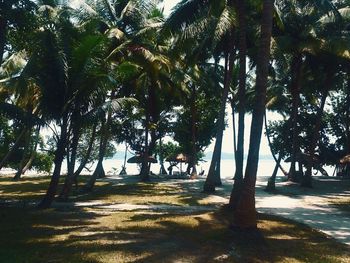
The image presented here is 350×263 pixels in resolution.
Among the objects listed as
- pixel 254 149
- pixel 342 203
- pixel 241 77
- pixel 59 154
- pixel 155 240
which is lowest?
pixel 155 240

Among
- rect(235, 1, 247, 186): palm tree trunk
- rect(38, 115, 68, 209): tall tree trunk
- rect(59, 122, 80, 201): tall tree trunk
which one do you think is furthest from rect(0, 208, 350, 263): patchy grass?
rect(59, 122, 80, 201): tall tree trunk

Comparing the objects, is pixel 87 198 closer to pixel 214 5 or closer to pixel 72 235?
pixel 72 235

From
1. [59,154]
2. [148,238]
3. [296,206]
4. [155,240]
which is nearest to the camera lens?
[155,240]

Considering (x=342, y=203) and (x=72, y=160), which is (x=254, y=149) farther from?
(x=342, y=203)

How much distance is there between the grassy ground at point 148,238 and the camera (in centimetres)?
1047

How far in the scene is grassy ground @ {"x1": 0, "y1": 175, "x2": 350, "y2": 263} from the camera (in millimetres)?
10469

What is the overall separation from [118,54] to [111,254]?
54.1 feet

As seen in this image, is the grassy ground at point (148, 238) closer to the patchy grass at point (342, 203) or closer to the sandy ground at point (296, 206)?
the sandy ground at point (296, 206)

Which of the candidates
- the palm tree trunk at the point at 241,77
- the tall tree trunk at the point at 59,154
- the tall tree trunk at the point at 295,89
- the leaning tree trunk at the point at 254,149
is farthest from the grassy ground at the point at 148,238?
the tall tree trunk at the point at 295,89

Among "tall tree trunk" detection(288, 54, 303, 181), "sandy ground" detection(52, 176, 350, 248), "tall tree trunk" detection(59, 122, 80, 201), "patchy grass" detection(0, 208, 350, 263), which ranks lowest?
"patchy grass" detection(0, 208, 350, 263)

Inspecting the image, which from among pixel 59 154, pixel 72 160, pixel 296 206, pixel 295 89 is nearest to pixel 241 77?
pixel 296 206

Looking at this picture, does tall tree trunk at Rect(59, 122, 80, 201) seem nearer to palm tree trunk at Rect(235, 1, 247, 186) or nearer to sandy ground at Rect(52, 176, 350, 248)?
sandy ground at Rect(52, 176, 350, 248)

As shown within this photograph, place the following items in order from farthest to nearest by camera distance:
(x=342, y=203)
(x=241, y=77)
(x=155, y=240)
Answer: (x=342, y=203) → (x=241, y=77) → (x=155, y=240)

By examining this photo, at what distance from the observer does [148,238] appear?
12.3 m
